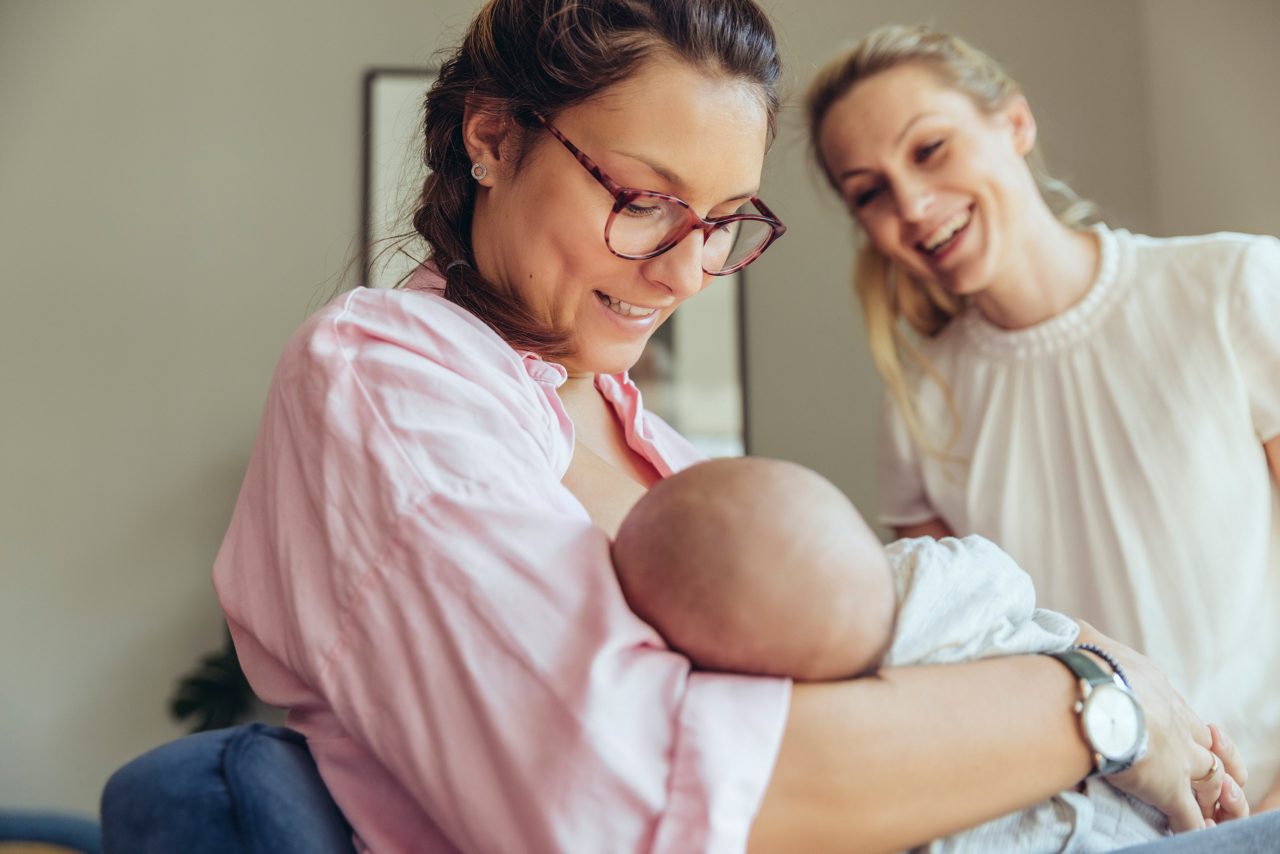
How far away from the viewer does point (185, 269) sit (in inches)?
150

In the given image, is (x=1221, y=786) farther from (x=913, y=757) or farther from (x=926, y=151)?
(x=926, y=151)

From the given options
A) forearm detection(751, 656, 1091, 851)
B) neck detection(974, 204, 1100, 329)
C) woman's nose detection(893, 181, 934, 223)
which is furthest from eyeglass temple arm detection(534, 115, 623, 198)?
neck detection(974, 204, 1100, 329)

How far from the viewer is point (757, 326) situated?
12.0ft

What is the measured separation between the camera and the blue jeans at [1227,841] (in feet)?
2.64

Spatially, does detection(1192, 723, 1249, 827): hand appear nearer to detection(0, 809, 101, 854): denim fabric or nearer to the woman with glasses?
the woman with glasses

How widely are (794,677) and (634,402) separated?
626mm

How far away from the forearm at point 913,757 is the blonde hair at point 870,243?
4.77ft

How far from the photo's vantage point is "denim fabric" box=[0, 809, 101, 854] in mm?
2633

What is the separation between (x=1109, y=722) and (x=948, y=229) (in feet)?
4.81

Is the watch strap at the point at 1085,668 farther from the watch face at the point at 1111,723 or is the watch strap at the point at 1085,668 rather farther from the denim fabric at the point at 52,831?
the denim fabric at the point at 52,831

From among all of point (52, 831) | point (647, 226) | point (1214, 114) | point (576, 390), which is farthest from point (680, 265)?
point (1214, 114)

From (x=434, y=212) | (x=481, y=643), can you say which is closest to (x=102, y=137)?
(x=434, y=212)

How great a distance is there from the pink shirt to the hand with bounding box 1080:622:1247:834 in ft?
1.26

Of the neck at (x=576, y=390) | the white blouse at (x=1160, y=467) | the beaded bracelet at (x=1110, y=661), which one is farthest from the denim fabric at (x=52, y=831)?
the beaded bracelet at (x=1110, y=661)
